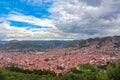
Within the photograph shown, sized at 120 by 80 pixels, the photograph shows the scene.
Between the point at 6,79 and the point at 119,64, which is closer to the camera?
the point at 119,64

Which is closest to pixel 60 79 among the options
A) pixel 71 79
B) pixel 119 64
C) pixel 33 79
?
pixel 71 79

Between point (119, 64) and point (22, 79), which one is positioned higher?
point (119, 64)

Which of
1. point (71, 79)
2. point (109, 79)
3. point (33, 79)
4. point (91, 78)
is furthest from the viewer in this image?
point (33, 79)

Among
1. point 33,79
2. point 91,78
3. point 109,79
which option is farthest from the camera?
point 33,79

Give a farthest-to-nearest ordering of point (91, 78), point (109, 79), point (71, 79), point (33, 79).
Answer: point (33, 79), point (71, 79), point (91, 78), point (109, 79)

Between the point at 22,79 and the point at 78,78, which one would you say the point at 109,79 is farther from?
the point at 22,79

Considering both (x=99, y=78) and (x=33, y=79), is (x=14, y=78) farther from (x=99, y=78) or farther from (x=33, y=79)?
(x=99, y=78)

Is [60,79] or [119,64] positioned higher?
[119,64]

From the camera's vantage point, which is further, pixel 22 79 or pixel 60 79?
pixel 22 79

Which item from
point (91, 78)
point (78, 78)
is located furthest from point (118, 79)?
point (78, 78)
